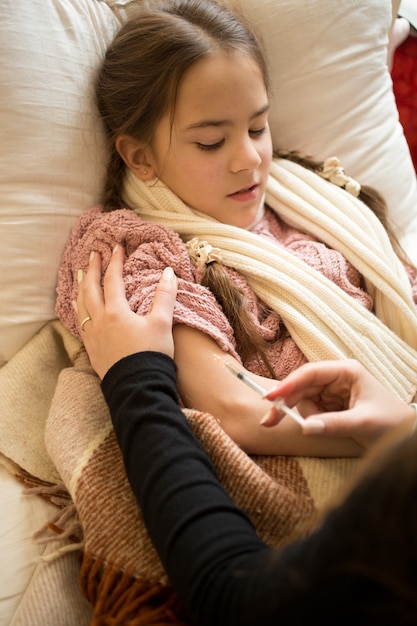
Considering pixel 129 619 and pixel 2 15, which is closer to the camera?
pixel 129 619

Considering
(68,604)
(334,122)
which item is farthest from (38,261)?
(334,122)

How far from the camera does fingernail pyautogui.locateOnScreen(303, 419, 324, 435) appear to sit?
74cm

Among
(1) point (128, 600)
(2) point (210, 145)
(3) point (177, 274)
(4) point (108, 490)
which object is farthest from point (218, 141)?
(1) point (128, 600)

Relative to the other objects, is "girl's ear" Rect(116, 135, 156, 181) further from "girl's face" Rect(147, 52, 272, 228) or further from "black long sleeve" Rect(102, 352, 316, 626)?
"black long sleeve" Rect(102, 352, 316, 626)

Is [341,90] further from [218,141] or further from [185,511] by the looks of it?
[185,511]

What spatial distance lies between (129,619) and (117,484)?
17 centimetres

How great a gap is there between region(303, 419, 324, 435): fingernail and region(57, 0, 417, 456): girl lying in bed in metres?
0.22

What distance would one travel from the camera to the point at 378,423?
0.80 meters

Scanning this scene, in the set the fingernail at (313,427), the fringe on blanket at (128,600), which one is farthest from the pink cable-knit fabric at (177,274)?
the fringe on blanket at (128,600)


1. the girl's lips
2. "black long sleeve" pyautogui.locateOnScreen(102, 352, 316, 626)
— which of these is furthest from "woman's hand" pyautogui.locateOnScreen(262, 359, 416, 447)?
the girl's lips

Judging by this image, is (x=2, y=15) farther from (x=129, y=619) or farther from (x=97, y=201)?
(x=129, y=619)

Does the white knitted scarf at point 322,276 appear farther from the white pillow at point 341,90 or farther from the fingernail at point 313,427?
the fingernail at point 313,427

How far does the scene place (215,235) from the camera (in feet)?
3.65

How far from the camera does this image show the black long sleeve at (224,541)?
483 mm
